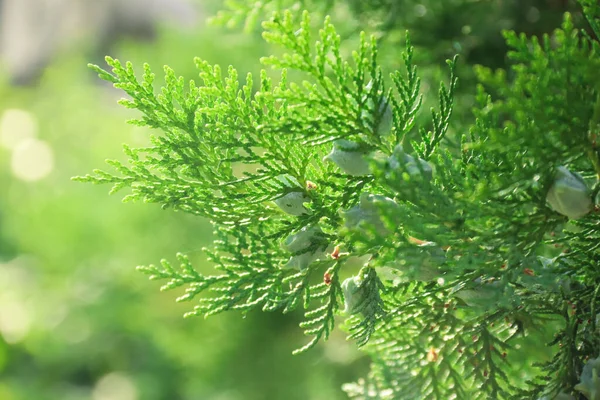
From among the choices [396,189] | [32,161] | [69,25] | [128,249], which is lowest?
[128,249]

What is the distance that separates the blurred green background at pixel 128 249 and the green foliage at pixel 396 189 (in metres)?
0.10

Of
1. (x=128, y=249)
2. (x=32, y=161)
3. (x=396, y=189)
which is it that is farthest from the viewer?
(x=32, y=161)

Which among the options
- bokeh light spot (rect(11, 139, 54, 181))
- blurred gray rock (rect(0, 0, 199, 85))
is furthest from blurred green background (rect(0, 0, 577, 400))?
blurred gray rock (rect(0, 0, 199, 85))

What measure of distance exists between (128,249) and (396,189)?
167 centimetres

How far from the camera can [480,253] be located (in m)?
0.36

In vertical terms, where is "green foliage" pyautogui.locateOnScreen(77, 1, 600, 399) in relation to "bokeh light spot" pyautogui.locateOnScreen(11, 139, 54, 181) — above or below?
below

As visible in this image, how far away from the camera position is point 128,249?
6.21ft

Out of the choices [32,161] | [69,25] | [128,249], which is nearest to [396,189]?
[128,249]

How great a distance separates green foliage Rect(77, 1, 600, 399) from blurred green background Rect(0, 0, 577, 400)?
3.9 inches

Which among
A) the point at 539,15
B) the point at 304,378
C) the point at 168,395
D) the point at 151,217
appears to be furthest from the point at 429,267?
the point at 168,395

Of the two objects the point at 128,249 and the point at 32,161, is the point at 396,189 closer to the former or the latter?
the point at 128,249

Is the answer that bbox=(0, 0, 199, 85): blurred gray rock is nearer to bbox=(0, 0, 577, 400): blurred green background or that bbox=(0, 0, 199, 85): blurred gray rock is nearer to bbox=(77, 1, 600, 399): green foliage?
bbox=(0, 0, 577, 400): blurred green background

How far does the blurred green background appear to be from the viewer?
0.78 m

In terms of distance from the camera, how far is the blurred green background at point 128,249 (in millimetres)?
783
